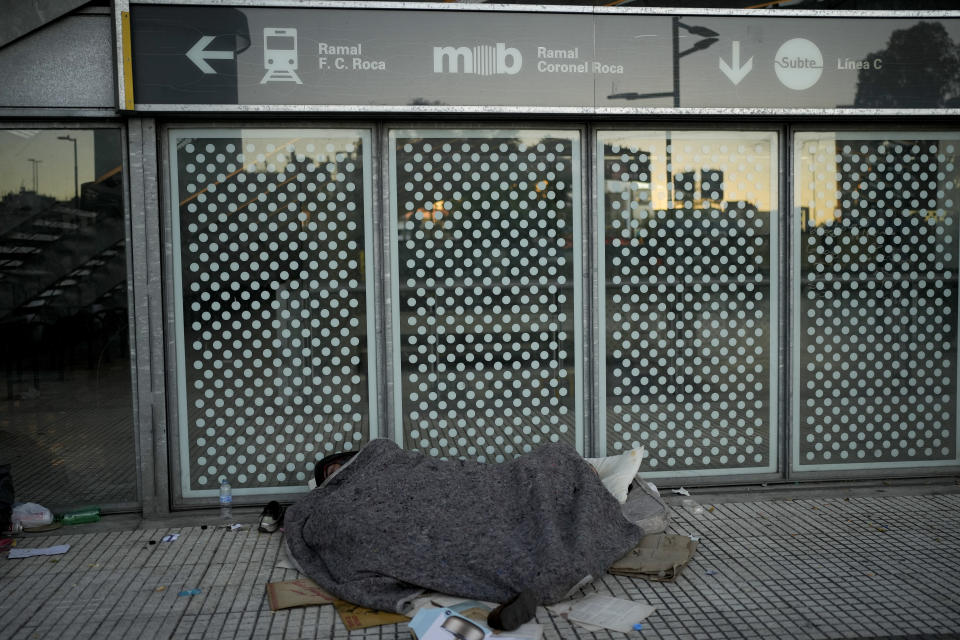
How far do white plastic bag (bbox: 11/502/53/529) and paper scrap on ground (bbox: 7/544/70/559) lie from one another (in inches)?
12.7

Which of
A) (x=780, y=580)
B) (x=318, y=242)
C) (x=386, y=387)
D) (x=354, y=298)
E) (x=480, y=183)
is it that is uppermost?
(x=480, y=183)

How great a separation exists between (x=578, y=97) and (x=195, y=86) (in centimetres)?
239

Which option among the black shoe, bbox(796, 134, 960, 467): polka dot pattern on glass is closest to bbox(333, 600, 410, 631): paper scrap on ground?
the black shoe

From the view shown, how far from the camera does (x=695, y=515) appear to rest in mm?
5043

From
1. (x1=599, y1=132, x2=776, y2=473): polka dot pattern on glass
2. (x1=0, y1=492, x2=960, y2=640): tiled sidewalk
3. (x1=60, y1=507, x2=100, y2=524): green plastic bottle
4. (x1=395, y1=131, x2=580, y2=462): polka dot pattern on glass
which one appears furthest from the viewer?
(x1=599, y1=132, x2=776, y2=473): polka dot pattern on glass

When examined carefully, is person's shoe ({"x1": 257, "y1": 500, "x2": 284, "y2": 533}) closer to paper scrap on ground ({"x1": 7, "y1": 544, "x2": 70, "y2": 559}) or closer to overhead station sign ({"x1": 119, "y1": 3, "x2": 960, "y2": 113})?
paper scrap on ground ({"x1": 7, "y1": 544, "x2": 70, "y2": 559})

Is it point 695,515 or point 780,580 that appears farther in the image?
point 695,515

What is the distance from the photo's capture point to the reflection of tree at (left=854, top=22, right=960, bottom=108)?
5.35 m

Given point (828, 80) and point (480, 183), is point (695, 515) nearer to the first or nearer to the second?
point (480, 183)

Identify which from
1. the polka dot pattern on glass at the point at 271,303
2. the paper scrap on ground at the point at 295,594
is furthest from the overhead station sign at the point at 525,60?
the paper scrap on ground at the point at 295,594

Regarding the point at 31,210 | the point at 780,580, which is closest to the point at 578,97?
the point at 780,580

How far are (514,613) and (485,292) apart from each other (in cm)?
242

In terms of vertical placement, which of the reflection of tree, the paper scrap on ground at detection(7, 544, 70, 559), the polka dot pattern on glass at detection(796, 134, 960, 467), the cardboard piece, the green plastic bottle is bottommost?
the paper scrap on ground at detection(7, 544, 70, 559)

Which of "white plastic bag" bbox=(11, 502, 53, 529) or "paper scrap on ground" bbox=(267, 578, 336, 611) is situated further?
"white plastic bag" bbox=(11, 502, 53, 529)
